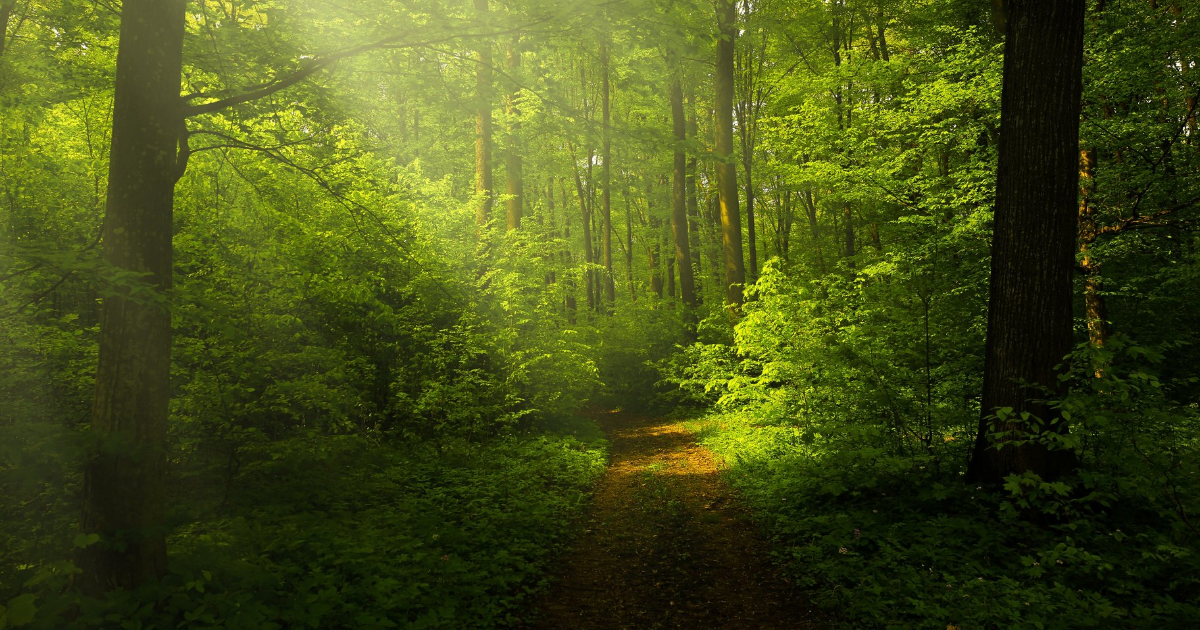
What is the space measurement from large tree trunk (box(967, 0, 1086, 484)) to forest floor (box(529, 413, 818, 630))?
8.38ft

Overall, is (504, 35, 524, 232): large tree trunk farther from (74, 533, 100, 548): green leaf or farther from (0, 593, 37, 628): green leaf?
(0, 593, 37, 628): green leaf

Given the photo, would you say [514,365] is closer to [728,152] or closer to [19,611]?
[728,152]

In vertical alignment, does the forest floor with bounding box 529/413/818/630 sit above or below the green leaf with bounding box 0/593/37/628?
below

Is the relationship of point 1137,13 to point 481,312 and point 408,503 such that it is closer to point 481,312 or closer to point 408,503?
point 481,312

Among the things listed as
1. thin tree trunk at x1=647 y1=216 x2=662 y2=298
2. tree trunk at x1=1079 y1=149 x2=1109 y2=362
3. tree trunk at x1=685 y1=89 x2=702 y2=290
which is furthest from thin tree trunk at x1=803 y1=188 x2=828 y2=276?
tree trunk at x1=1079 y1=149 x2=1109 y2=362

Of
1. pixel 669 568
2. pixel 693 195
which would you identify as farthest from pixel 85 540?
pixel 693 195

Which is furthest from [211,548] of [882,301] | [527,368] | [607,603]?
[882,301]

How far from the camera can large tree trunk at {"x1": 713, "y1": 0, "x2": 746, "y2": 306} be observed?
1411 centimetres

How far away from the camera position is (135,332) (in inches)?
150

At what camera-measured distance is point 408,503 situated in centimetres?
647

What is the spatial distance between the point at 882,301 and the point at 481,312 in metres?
7.47

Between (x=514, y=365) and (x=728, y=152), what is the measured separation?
7662 millimetres

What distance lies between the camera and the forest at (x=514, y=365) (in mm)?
3877

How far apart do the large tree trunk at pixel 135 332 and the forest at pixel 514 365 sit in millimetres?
23
